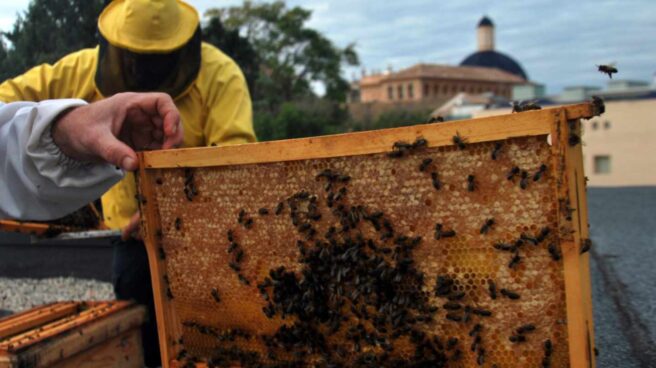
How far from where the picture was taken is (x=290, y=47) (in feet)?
119

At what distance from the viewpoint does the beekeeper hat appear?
306 centimetres

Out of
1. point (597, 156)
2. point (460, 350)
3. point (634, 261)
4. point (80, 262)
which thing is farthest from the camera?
point (597, 156)

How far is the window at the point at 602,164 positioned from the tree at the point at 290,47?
1616 centimetres

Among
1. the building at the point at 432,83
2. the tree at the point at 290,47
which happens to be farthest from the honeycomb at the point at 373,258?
the building at the point at 432,83

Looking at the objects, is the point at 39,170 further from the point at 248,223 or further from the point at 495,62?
the point at 495,62

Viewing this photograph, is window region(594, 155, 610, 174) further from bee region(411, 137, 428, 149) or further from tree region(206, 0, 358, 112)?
bee region(411, 137, 428, 149)

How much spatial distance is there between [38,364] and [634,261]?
4.66 m

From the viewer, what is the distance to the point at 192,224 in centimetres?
220

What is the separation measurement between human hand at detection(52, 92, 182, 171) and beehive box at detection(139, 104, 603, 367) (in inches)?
5.2

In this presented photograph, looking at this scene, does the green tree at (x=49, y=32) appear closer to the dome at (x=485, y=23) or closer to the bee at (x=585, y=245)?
the bee at (x=585, y=245)

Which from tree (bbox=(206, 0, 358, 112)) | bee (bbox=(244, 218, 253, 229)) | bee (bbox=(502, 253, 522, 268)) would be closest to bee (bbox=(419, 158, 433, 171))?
bee (bbox=(502, 253, 522, 268))

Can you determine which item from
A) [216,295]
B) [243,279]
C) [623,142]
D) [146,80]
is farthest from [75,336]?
[623,142]

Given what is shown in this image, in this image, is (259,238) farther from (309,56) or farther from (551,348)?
(309,56)

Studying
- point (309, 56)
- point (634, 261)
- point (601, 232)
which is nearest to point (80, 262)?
point (634, 261)
